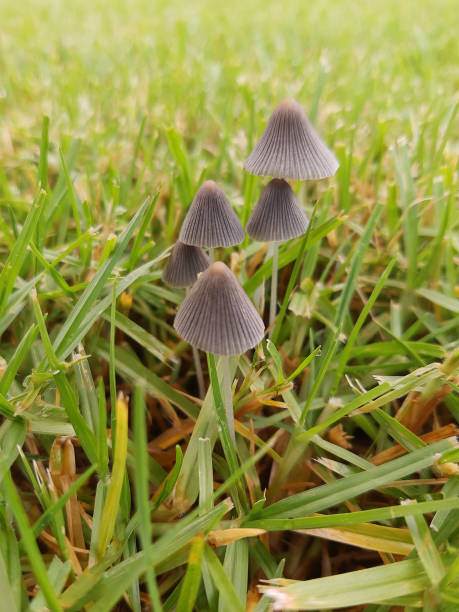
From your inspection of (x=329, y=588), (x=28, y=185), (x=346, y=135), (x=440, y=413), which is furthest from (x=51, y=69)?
(x=329, y=588)

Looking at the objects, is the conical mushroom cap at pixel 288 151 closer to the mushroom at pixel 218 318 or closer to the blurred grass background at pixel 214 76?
the mushroom at pixel 218 318

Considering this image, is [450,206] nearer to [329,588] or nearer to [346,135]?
[346,135]

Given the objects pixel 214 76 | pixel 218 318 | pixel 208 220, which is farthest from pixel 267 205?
pixel 214 76

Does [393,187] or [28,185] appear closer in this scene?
[393,187]

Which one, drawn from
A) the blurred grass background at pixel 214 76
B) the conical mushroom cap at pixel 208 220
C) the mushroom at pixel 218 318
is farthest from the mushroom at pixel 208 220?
the blurred grass background at pixel 214 76

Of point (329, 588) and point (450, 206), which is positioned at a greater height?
point (450, 206)

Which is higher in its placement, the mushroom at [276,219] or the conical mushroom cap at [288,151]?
the conical mushroom cap at [288,151]
